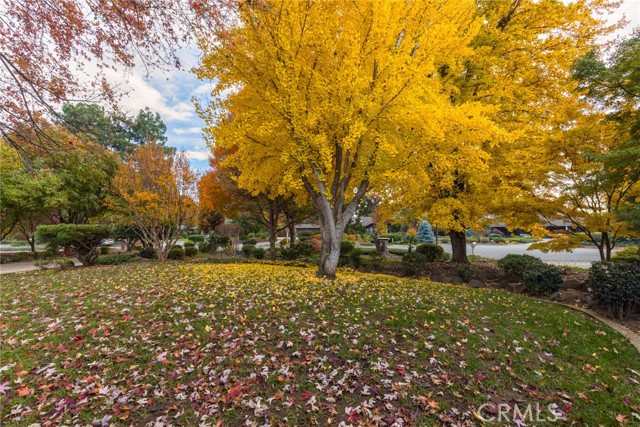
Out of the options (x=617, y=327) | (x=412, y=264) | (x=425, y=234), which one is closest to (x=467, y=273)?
(x=412, y=264)

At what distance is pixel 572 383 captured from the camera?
12.0ft

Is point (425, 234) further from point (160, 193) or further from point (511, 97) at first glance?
point (160, 193)

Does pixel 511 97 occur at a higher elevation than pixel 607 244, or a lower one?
higher

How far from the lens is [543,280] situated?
7738 millimetres

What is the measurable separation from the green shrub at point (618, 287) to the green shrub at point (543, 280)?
1270 millimetres

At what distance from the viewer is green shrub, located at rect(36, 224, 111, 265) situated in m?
12.0

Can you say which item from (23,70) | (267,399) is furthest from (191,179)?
(267,399)

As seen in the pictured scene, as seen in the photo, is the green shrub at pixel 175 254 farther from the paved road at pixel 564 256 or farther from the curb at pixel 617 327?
the paved road at pixel 564 256

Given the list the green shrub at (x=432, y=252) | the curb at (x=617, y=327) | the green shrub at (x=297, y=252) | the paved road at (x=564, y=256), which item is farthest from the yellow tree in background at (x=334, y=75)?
the paved road at (x=564, y=256)

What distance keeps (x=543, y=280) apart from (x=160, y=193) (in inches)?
594

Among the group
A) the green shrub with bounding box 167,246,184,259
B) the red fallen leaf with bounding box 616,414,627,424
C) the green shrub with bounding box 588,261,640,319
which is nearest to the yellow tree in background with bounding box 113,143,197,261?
the green shrub with bounding box 167,246,184,259

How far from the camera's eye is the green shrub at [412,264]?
11.7 m

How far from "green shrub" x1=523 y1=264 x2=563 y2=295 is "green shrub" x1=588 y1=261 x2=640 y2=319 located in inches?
50.0

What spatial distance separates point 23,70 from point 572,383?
26.1 ft
